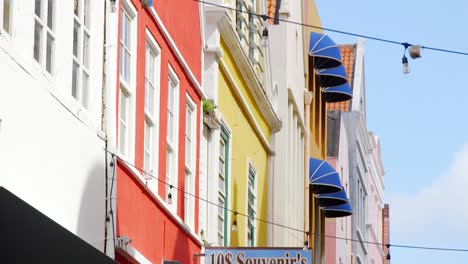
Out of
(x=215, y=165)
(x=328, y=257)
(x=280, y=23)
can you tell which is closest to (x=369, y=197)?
(x=328, y=257)

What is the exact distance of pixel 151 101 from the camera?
55.8 feet

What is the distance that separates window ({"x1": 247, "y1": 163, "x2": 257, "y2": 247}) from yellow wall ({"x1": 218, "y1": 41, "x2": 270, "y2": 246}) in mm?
208

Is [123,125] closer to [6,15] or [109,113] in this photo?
[109,113]

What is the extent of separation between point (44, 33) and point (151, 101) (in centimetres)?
415

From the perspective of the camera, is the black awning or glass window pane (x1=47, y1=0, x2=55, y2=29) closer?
the black awning

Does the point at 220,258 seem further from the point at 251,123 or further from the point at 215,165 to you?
the point at 251,123

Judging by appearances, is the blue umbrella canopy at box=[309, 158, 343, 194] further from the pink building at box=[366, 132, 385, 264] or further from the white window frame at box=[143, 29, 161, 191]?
the pink building at box=[366, 132, 385, 264]

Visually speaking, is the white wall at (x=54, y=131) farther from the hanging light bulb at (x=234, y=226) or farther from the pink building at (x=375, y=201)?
the pink building at (x=375, y=201)

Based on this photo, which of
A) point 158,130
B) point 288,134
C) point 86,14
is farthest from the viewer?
point 288,134

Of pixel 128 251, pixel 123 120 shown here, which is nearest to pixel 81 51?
pixel 123 120

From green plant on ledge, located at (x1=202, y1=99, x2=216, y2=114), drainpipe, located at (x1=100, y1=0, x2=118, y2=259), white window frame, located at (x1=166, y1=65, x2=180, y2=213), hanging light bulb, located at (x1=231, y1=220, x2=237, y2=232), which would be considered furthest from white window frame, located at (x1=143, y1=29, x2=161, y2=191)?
hanging light bulb, located at (x1=231, y1=220, x2=237, y2=232)

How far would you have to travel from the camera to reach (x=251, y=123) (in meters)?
24.3

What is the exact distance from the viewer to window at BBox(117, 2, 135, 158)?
1552cm

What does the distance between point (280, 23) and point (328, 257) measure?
12037mm
